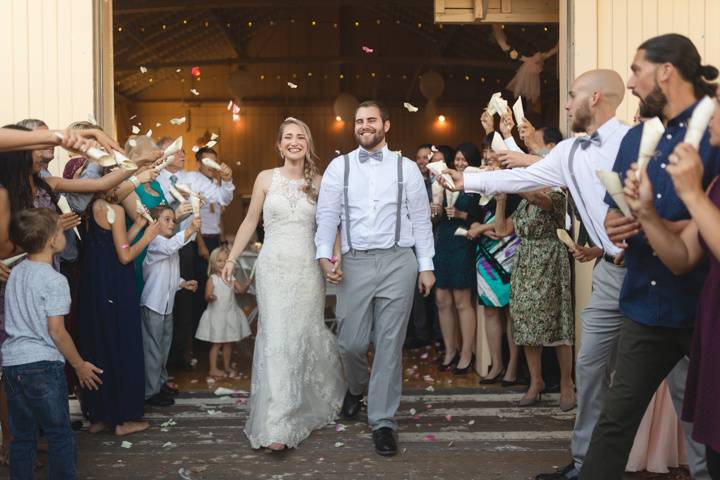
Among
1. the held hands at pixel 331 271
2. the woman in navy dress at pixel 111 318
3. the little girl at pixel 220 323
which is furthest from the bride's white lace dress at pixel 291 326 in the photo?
the little girl at pixel 220 323

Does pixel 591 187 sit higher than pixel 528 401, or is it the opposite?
pixel 591 187

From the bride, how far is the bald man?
1.46 meters

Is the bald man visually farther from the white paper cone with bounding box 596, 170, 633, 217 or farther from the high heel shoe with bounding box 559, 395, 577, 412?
the high heel shoe with bounding box 559, 395, 577, 412

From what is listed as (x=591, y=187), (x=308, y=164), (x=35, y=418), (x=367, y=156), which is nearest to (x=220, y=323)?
(x=308, y=164)

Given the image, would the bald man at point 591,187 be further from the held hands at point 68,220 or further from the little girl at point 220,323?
the little girl at point 220,323

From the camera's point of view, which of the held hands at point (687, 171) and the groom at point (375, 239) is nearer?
the held hands at point (687, 171)

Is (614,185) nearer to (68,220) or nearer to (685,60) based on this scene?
(685,60)

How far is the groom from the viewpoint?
518 cm

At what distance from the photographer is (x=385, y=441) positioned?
4.89m

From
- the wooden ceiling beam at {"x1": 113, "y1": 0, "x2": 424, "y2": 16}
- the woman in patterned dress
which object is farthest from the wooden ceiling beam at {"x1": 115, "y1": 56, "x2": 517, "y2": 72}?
the woman in patterned dress

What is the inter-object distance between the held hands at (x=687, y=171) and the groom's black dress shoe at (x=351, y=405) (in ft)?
11.3

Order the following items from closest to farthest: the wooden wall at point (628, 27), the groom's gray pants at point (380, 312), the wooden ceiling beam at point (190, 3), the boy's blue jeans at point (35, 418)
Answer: the boy's blue jeans at point (35, 418)
the groom's gray pants at point (380, 312)
the wooden wall at point (628, 27)
the wooden ceiling beam at point (190, 3)

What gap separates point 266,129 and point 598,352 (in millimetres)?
18139

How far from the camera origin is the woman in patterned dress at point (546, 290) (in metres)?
5.73
